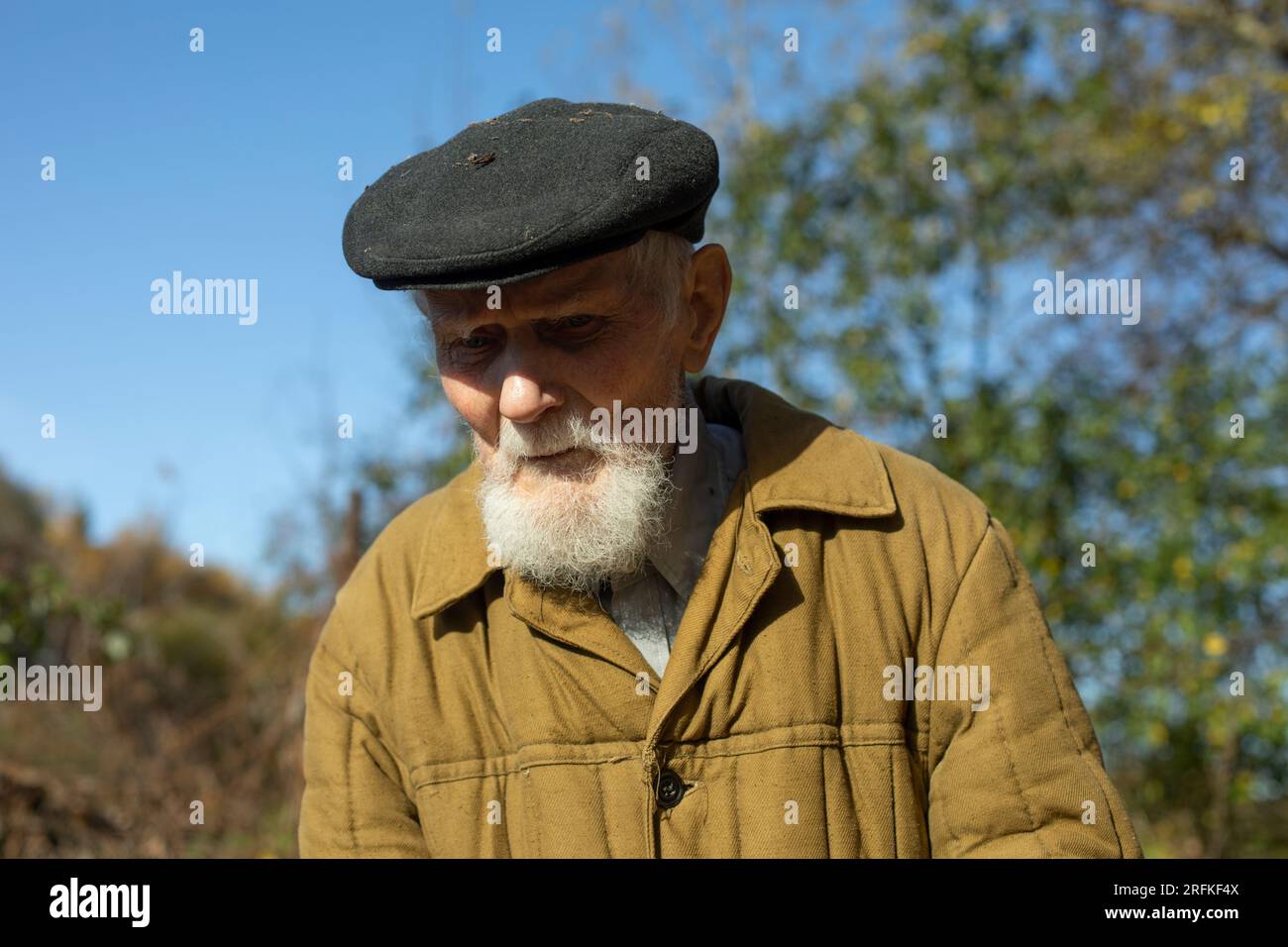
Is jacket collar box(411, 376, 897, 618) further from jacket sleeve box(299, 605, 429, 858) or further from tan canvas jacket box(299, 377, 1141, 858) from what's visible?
jacket sleeve box(299, 605, 429, 858)

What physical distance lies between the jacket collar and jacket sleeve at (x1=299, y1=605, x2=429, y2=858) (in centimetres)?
25

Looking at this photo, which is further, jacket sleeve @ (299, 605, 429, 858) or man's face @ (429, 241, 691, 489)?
jacket sleeve @ (299, 605, 429, 858)

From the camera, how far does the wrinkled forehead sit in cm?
233

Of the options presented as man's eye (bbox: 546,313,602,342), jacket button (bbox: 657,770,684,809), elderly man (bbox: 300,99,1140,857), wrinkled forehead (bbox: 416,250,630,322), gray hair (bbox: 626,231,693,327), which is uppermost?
gray hair (bbox: 626,231,693,327)

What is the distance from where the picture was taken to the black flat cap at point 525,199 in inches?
89.6

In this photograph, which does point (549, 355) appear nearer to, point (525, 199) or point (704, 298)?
point (525, 199)

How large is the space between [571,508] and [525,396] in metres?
0.26

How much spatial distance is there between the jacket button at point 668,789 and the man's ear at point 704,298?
0.86 metres

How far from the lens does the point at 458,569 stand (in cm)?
256

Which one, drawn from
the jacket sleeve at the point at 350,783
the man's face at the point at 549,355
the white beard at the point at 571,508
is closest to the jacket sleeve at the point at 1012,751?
the white beard at the point at 571,508

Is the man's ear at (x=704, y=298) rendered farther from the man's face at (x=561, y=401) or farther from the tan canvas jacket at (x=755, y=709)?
the tan canvas jacket at (x=755, y=709)

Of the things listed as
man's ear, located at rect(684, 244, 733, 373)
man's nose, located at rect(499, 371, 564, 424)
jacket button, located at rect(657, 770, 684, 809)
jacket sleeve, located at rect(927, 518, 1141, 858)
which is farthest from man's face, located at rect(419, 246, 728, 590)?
jacket sleeve, located at rect(927, 518, 1141, 858)

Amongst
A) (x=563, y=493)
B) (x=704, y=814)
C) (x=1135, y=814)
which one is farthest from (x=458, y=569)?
(x=1135, y=814)
